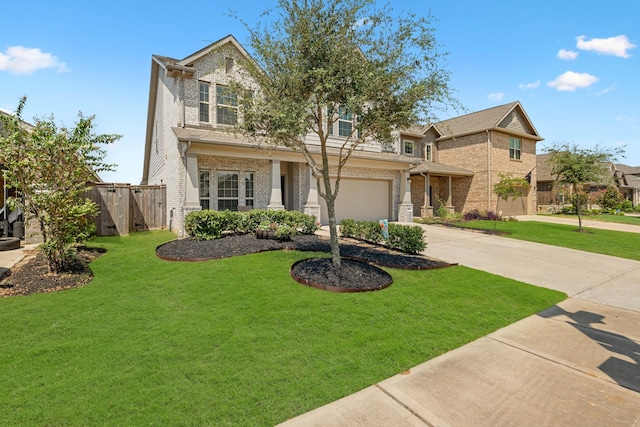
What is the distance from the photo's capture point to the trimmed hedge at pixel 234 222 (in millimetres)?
9578

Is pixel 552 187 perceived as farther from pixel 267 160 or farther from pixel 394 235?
pixel 267 160

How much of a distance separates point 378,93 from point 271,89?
2188 millimetres

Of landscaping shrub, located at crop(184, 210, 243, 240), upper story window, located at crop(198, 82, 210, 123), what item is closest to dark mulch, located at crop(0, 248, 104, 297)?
landscaping shrub, located at crop(184, 210, 243, 240)

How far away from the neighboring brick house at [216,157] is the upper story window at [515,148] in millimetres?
13043

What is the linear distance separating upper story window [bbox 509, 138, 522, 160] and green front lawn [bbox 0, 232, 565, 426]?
21.8 meters

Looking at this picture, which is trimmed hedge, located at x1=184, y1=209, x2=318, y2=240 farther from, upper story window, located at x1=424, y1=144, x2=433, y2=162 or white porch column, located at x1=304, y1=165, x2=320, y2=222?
upper story window, located at x1=424, y1=144, x2=433, y2=162

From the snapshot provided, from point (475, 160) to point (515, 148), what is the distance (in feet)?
13.2

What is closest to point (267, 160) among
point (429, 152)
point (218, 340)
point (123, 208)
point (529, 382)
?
point (123, 208)

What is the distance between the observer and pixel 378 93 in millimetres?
6113

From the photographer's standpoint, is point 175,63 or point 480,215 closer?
point 175,63

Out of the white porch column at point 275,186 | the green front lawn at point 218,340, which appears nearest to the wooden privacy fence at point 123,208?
the white porch column at point 275,186

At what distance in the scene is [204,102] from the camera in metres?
13.0

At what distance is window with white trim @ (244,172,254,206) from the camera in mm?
13633

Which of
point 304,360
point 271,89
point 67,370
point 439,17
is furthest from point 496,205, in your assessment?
point 67,370
